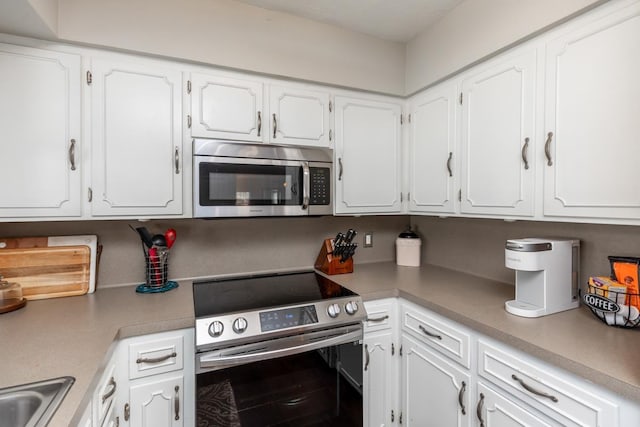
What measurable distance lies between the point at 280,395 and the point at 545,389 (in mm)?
1005

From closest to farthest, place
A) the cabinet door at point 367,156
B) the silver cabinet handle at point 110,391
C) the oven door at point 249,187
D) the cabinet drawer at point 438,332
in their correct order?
1. the silver cabinet handle at point 110,391
2. the cabinet drawer at point 438,332
3. the oven door at point 249,187
4. the cabinet door at point 367,156

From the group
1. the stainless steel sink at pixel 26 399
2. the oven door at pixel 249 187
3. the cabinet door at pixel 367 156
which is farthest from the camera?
the cabinet door at pixel 367 156

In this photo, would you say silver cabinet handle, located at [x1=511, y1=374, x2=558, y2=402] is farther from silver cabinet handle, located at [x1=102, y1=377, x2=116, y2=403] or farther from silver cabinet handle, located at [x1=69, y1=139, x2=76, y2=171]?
silver cabinet handle, located at [x1=69, y1=139, x2=76, y2=171]

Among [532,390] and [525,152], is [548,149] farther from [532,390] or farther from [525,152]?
[532,390]

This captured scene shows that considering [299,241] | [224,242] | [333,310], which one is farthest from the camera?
[299,241]

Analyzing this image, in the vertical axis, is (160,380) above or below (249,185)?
below

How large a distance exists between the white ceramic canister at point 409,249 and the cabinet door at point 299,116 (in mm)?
924

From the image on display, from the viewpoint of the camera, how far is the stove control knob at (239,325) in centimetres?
131

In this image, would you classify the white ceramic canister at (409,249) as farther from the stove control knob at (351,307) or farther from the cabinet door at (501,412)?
the cabinet door at (501,412)

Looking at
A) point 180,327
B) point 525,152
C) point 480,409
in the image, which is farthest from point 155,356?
point 525,152

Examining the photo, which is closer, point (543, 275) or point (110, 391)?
point (110, 391)

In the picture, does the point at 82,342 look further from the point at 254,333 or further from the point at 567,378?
the point at 567,378

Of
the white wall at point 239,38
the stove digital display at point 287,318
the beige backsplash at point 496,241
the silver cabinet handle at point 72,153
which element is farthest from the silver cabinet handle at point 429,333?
the silver cabinet handle at point 72,153

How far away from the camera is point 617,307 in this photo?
1124 mm
